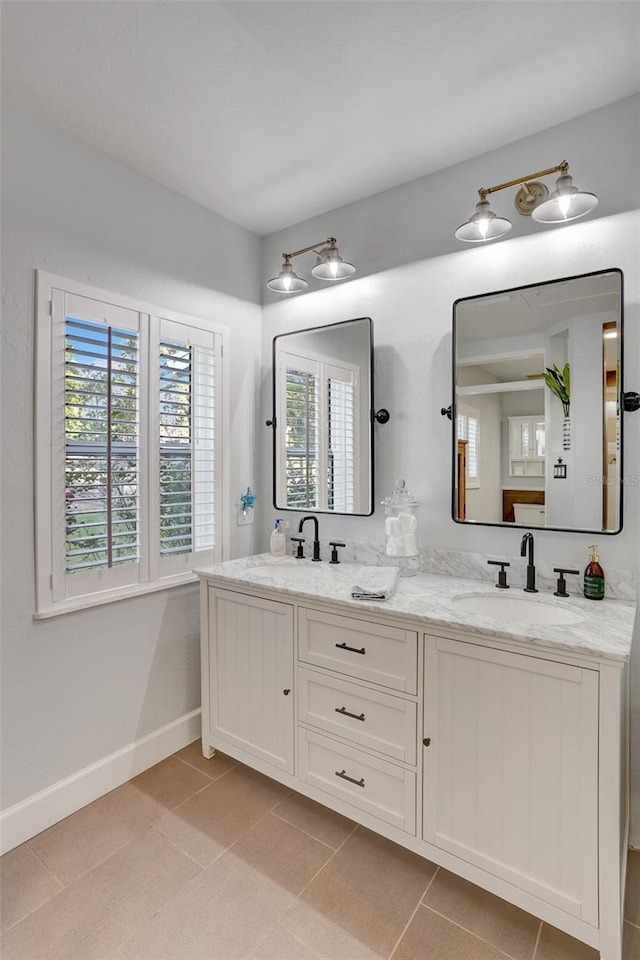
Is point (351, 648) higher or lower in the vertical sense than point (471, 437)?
lower

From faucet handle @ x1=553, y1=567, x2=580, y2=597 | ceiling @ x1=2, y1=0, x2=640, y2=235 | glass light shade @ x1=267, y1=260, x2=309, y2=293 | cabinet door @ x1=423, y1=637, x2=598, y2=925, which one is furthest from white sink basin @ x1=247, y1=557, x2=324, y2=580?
ceiling @ x1=2, y1=0, x2=640, y2=235

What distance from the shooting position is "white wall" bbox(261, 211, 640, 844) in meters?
1.76

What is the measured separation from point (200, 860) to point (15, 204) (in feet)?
8.08

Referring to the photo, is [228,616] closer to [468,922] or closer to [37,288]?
[468,922]

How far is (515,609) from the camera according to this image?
1.86 meters

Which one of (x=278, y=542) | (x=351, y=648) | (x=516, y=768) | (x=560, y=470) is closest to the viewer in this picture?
(x=516, y=768)

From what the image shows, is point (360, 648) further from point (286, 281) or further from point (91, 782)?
point (286, 281)

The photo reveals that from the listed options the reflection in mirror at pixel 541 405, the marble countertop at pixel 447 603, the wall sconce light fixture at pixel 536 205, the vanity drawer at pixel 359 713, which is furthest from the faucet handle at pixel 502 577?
the wall sconce light fixture at pixel 536 205

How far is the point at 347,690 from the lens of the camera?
1.80 m

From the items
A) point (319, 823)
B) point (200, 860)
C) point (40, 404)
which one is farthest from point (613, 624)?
point (40, 404)

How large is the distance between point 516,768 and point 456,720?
0.66ft

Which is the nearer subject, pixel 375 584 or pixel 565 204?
pixel 565 204

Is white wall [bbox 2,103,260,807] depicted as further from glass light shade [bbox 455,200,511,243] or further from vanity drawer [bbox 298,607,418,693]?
glass light shade [bbox 455,200,511,243]

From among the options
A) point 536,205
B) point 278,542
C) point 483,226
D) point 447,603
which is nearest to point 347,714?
point 447,603
